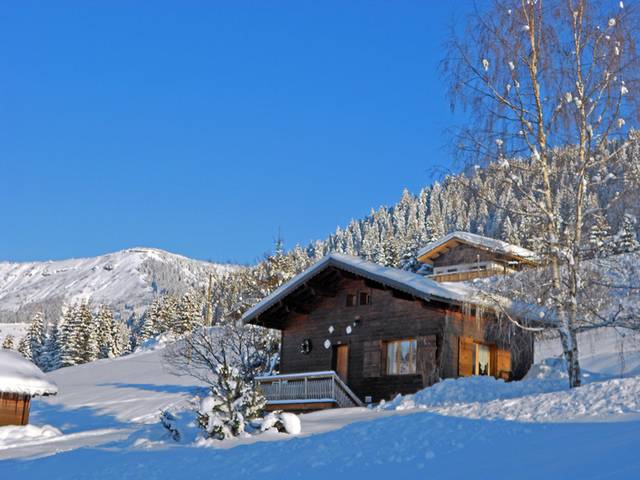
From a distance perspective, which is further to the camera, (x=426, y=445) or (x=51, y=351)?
(x=51, y=351)

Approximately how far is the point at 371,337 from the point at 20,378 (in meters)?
12.7

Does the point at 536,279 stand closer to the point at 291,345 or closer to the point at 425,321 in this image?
the point at 425,321

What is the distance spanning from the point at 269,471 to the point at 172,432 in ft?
20.1

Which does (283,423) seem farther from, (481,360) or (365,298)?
(481,360)

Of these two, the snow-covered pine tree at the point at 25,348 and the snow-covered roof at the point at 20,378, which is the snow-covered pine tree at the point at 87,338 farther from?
the snow-covered roof at the point at 20,378

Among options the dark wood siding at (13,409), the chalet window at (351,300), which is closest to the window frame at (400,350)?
the chalet window at (351,300)

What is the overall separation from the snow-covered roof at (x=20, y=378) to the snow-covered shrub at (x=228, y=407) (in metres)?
12.0

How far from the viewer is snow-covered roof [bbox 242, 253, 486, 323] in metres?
24.9

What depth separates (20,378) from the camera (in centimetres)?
2858

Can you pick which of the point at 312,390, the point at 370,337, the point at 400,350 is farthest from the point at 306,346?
the point at 400,350

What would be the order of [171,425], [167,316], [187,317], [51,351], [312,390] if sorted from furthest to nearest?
[167,316], [51,351], [187,317], [312,390], [171,425]

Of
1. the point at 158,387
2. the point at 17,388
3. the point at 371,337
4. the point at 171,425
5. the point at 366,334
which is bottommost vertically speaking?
the point at 171,425

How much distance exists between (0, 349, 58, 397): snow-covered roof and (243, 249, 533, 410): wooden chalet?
7.86m

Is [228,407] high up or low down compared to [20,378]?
down
